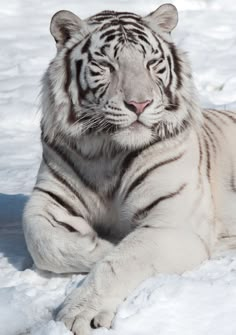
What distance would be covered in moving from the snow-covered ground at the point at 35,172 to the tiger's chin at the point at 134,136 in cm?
39

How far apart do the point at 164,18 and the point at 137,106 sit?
511mm

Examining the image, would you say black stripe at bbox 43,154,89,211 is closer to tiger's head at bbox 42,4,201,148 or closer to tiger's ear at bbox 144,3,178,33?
tiger's head at bbox 42,4,201,148

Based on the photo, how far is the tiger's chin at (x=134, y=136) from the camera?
2998 mm

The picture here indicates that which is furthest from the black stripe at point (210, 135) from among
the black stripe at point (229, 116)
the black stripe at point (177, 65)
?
the black stripe at point (177, 65)

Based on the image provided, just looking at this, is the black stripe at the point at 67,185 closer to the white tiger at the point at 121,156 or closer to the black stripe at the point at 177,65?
the white tiger at the point at 121,156

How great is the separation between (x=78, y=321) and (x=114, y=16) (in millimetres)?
1234

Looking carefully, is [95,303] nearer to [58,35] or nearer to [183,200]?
[183,200]

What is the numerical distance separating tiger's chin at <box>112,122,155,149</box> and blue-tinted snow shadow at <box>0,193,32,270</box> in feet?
1.72

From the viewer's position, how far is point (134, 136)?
3016mm

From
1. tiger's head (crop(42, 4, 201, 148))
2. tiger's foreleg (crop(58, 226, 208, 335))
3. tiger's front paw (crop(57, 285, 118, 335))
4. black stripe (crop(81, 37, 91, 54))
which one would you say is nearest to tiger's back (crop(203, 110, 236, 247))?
tiger's head (crop(42, 4, 201, 148))

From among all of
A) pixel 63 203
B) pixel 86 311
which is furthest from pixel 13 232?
pixel 86 311

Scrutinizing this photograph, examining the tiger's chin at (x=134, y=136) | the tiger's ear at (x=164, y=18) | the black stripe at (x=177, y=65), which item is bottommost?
the tiger's chin at (x=134, y=136)

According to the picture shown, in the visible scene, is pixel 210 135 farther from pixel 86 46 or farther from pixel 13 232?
pixel 13 232

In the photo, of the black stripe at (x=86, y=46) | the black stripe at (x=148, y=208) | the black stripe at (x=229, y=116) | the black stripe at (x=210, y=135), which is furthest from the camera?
the black stripe at (x=229, y=116)
